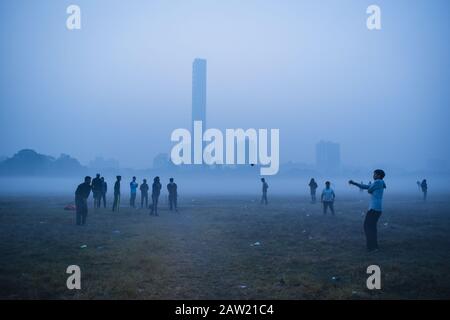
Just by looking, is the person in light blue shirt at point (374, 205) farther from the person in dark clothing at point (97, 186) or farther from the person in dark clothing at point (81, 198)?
the person in dark clothing at point (97, 186)

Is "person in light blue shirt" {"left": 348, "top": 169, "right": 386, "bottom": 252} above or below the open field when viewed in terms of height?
above

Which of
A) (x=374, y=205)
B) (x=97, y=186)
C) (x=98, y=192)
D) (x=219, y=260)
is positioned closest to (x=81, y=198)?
(x=97, y=186)

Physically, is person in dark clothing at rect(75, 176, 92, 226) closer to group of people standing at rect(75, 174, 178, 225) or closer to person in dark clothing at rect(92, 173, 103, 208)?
group of people standing at rect(75, 174, 178, 225)

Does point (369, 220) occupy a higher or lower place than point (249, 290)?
higher

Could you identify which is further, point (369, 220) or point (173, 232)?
point (173, 232)

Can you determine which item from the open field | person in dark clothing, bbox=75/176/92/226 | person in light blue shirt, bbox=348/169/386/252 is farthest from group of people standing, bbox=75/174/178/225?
person in light blue shirt, bbox=348/169/386/252

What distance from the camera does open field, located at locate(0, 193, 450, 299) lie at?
267 inches

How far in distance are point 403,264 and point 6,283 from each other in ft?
31.0

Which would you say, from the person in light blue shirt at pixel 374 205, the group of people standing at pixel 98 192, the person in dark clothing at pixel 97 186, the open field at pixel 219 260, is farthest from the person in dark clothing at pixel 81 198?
the person in light blue shirt at pixel 374 205

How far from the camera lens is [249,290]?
684 cm

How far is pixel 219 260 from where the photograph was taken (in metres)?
9.32

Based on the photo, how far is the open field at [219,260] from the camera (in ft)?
22.2
